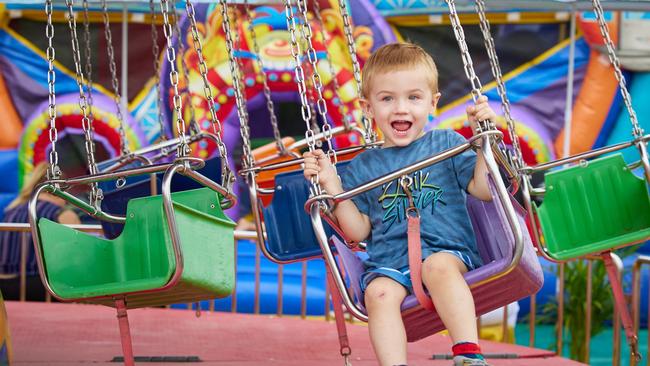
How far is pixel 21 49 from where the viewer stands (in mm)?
7957

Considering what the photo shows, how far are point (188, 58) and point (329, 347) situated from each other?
409 cm

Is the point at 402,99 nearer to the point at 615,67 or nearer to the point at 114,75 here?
the point at 615,67

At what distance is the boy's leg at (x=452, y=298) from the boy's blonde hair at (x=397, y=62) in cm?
53

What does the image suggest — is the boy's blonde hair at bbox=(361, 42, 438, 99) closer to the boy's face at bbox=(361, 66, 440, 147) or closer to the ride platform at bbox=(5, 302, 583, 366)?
Answer: the boy's face at bbox=(361, 66, 440, 147)

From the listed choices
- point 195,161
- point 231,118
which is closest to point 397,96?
point 195,161

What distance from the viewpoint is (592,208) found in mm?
3877

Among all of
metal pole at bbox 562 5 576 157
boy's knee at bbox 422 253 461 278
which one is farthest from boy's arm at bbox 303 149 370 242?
metal pole at bbox 562 5 576 157

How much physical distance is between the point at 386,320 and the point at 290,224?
4.81ft

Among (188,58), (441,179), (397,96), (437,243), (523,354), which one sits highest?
(188,58)

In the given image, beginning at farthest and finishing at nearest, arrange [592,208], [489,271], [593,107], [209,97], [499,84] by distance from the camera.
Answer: [593,107]
[592,208]
[499,84]
[209,97]
[489,271]

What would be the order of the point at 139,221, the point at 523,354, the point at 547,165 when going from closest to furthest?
the point at 139,221, the point at 547,165, the point at 523,354

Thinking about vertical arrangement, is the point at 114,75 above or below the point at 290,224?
above

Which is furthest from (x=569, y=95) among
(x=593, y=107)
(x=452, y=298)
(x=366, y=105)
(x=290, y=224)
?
(x=452, y=298)

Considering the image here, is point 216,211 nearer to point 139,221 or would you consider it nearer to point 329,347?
point 139,221
